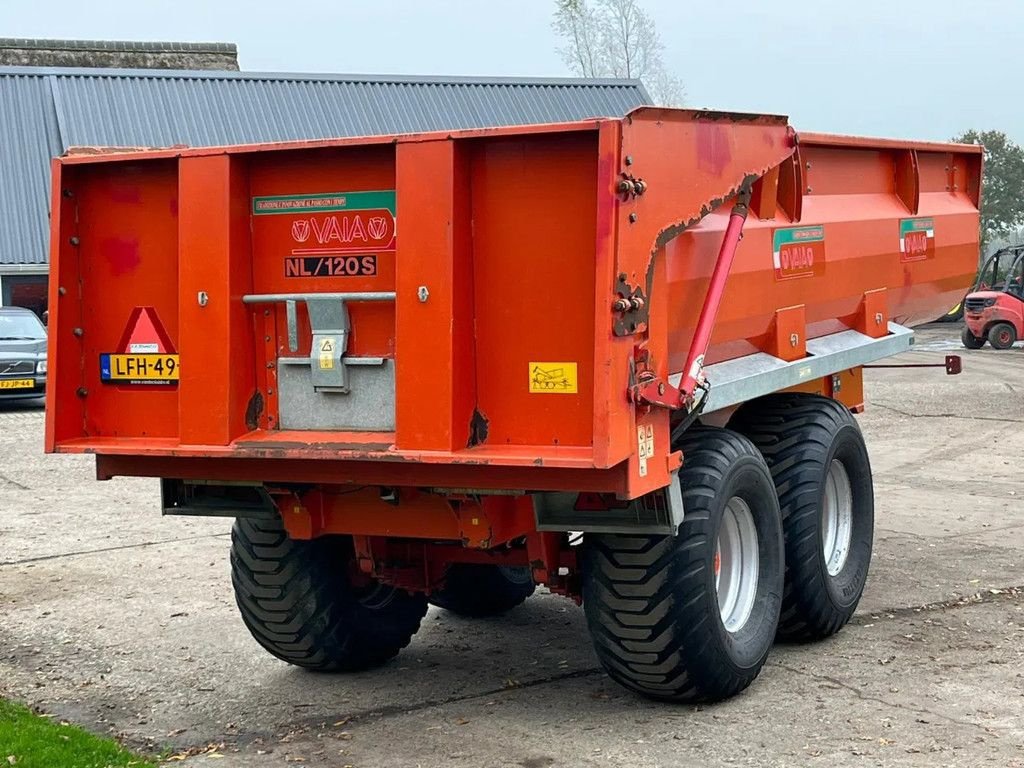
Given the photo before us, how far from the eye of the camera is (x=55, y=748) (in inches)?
220

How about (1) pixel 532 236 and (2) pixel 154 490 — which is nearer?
(1) pixel 532 236

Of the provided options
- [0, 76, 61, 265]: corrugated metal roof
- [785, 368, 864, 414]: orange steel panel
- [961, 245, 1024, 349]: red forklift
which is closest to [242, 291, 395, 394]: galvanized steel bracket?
[785, 368, 864, 414]: orange steel panel

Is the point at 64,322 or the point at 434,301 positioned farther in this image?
the point at 64,322

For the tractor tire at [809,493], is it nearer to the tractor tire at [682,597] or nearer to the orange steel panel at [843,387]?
the orange steel panel at [843,387]

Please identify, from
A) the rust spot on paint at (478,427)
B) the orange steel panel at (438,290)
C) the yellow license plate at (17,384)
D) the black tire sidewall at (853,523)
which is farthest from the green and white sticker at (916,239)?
the yellow license plate at (17,384)

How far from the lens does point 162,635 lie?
7.69 m

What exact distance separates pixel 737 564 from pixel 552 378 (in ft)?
5.52

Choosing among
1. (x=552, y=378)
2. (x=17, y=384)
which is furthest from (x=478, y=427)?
(x=17, y=384)

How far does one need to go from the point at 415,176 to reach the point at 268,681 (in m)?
2.67

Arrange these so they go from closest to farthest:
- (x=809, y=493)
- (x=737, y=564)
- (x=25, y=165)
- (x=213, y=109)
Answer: (x=737, y=564) → (x=809, y=493) → (x=25, y=165) → (x=213, y=109)

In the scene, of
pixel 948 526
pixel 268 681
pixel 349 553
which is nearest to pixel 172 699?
pixel 268 681

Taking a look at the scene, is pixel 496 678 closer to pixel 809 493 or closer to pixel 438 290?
pixel 809 493

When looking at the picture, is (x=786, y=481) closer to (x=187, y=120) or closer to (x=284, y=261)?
(x=284, y=261)

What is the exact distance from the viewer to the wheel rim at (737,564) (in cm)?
632
